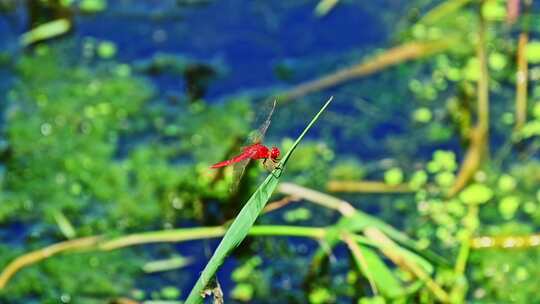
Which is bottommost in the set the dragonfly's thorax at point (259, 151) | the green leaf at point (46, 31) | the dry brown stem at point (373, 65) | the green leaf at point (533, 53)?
the green leaf at point (533, 53)

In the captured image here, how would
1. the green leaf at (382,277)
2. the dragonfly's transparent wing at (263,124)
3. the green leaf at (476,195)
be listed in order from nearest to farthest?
the dragonfly's transparent wing at (263,124) → the green leaf at (382,277) → the green leaf at (476,195)

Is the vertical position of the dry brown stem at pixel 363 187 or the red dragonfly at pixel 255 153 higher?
the red dragonfly at pixel 255 153

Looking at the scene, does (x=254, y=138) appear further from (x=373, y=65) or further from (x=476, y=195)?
(x=373, y=65)

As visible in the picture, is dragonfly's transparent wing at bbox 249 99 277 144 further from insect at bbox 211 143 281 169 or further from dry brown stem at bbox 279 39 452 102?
dry brown stem at bbox 279 39 452 102

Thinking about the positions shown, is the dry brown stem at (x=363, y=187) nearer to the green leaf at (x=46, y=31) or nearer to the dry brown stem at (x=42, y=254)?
the dry brown stem at (x=42, y=254)

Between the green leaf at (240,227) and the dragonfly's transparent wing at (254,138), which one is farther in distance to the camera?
the dragonfly's transparent wing at (254,138)

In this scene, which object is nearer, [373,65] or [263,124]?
[263,124]

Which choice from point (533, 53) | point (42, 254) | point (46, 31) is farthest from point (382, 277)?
point (46, 31)

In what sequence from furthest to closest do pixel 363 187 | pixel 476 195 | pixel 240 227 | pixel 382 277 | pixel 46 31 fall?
1. pixel 46 31
2. pixel 363 187
3. pixel 476 195
4. pixel 382 277
5. pixel 240 227

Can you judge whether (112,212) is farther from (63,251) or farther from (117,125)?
(117,125)

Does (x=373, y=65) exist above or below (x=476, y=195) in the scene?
above

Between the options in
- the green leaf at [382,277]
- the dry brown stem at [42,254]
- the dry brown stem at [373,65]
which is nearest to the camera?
the green leaf at [382,277]

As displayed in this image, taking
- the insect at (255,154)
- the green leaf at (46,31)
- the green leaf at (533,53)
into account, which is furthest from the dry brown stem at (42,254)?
the green leaf at (533,53)

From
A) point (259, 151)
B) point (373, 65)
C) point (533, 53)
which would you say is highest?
point (259, 151)
